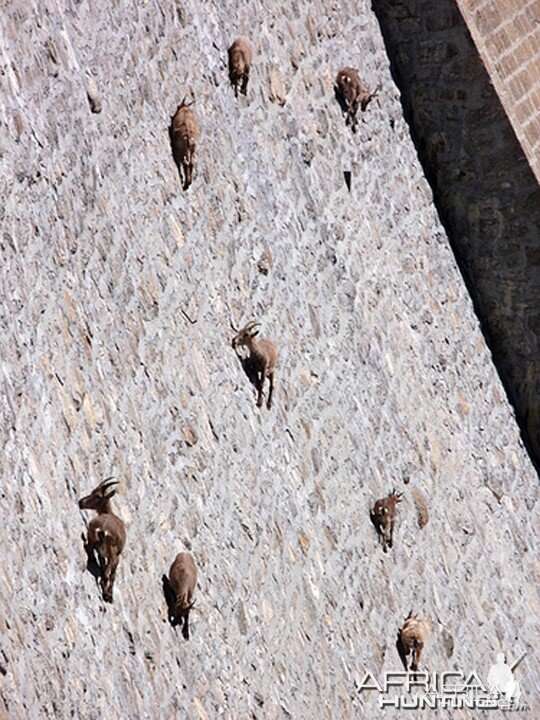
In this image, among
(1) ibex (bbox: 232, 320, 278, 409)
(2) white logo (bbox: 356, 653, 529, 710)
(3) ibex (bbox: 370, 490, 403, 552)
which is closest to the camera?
(1) ibex (bbox: 232, 320, 278, 409)

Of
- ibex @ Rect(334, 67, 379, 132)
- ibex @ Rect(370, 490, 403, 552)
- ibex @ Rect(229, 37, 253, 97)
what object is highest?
ibex @ Rect(334, 67, 379, 132)

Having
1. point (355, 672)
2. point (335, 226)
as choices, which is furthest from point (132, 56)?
point (355, 672)

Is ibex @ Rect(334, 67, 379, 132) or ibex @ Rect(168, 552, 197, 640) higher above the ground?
ibex @ Rect(334, 67, 379, 132)

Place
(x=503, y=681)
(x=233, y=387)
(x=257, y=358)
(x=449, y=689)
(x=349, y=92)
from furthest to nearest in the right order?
(x=349, y=92) → (x=503, y=681) → (x=449, y=689) → (x=257, y=358) → (x=233, y=387)

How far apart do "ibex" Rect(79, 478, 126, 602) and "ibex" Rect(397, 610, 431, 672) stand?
6.06 feet

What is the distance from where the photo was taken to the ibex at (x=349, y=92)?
6520 millimetres

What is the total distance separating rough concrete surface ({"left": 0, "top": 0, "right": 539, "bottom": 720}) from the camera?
4.19m

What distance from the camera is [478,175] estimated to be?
720 cm

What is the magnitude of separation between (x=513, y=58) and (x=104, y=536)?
4.06m

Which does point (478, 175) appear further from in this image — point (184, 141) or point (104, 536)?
point (104, 536)

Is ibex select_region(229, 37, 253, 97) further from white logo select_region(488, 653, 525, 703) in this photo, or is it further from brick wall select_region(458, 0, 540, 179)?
white logo select_region(488, 653, 525, 703)

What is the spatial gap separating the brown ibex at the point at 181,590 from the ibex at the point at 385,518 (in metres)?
1.41

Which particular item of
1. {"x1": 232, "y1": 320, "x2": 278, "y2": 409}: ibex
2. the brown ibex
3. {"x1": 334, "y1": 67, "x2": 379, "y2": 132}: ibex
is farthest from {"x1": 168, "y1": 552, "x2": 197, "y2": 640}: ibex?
{"x1": 334, "y1": 67, "x2": 379, "y2": 132}: ibex

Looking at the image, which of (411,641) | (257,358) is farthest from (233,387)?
(411,641)
